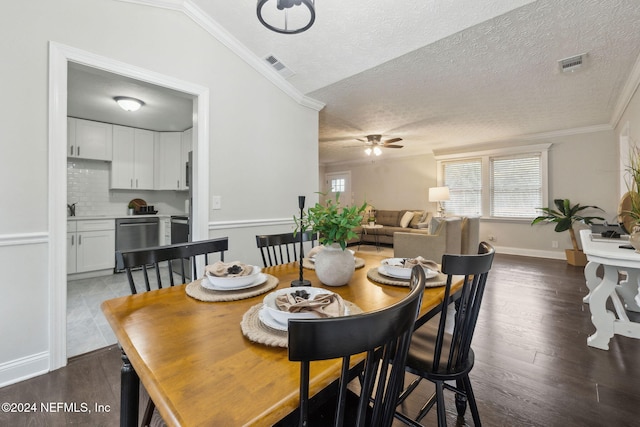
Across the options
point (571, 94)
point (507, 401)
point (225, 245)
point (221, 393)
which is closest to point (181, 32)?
point (225, 245)

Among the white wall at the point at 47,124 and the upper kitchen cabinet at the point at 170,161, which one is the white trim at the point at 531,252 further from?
the upper kitchen cabinet at the point at 170,161

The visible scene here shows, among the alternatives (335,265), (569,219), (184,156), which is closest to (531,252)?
(569,219)

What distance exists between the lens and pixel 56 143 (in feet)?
6.18


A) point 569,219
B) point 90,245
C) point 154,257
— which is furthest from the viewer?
point 569,219

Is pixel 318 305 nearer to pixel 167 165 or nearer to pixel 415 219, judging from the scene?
pixel 167 165

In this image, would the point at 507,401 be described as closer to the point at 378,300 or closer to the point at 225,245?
the point at 378,300

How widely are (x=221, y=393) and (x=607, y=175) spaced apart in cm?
677

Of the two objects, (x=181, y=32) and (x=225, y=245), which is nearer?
(x=225, y=245)

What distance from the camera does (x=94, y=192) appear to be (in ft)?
14.8

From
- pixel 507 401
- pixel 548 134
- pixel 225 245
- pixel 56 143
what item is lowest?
pixel 507 401

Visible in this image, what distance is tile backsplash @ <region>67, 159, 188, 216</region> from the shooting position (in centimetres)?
434

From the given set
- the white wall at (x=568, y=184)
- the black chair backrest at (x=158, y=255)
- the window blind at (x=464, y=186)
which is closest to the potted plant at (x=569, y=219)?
the white wall at (x=568, y=184)

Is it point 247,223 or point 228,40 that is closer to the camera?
point 228,40

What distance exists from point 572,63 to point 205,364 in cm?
392
